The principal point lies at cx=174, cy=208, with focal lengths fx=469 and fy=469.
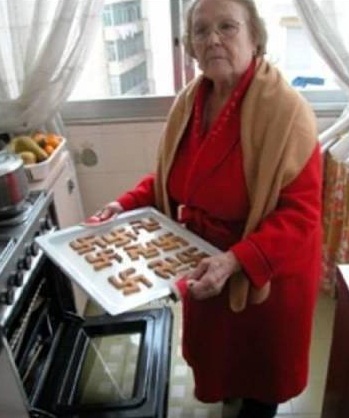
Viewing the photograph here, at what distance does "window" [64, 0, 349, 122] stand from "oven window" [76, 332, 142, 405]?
3.25 ft

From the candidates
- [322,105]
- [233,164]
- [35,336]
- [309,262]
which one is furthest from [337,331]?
[322,105]

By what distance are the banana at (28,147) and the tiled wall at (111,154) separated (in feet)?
1.14

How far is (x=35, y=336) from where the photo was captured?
57.0 inches

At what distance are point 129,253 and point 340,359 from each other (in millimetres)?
566

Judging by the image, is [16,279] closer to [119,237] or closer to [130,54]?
[119,237]

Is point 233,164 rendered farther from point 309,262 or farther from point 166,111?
point 166,111

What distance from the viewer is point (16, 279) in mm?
1204

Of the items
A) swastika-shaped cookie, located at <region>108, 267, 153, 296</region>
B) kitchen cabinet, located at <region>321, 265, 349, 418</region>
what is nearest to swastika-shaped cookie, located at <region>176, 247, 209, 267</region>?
swastika-shaped cookie, located at <region>108, 267, 153, 296</region>

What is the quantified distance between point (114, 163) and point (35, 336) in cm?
94

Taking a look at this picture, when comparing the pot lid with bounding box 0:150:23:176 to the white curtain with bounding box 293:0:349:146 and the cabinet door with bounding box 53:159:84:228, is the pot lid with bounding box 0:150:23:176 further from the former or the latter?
the white curtain with bounding box 293:0:349:146

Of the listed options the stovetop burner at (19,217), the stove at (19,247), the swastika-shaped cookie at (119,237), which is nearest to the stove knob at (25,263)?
the stove at (19,247)

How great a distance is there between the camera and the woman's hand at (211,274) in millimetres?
1003

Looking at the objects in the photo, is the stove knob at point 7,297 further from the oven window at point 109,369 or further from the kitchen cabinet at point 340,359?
the kitchen cabinet at point 340,359

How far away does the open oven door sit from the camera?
1.39m
